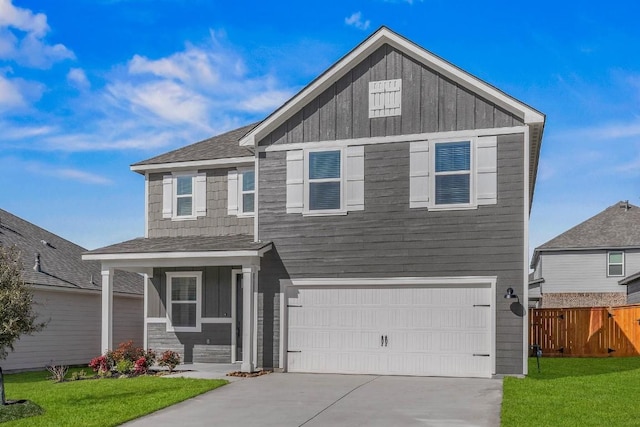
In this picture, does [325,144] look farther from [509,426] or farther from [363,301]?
[509,426]

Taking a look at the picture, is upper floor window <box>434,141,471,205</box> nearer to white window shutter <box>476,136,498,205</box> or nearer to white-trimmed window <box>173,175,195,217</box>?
white window shutter <box>476,136,498,205</box>

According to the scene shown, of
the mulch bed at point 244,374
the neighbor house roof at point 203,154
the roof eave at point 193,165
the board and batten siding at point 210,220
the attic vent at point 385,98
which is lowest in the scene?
the mulch bed at point 244,374

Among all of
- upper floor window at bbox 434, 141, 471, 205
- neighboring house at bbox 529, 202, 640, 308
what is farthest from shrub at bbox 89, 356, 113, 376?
neighboring house at bbox 529, 202, 640, 308

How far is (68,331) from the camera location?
21.9m

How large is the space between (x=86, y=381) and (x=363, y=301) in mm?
6481

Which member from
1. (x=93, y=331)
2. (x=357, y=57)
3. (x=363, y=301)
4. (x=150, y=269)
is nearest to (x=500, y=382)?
(x=363, y=301)

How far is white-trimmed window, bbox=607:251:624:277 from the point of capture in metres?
36.2

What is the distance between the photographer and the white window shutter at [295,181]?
17469 mm

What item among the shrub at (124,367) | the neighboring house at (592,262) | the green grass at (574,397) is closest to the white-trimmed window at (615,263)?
the neighboring house at (592,262)

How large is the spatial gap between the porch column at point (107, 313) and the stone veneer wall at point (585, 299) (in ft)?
84.3

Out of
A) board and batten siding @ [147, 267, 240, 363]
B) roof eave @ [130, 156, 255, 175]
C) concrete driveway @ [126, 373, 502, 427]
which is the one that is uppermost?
roof eave @ [130, 156, 255, 175]

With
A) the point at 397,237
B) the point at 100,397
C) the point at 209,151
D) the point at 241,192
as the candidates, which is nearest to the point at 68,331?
the point at 209,151

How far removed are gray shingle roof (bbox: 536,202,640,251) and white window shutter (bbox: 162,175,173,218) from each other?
23.4 m

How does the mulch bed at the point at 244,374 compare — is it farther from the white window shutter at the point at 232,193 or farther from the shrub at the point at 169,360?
the white window shutter at the point at 232,193
